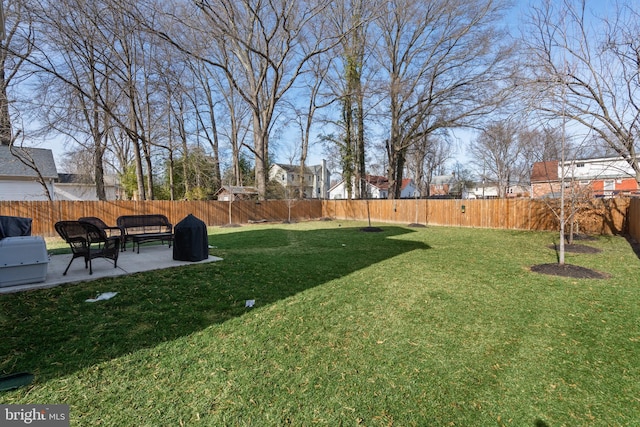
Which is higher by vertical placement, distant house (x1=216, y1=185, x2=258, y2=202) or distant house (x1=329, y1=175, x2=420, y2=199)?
distant house (x1=329, y1=175, x2=420, y2=199)

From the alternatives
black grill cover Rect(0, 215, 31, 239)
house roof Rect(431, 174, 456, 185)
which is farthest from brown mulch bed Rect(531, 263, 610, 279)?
house roof Rect(431, 174, 456, 185)

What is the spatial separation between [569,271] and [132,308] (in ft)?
22.3

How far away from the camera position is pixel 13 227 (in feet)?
16.4

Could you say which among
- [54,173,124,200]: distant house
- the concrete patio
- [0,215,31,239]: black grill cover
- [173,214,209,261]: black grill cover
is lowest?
the concrete patio

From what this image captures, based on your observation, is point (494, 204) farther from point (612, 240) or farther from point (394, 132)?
point (394, 132)

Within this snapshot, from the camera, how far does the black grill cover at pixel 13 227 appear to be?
465 cm

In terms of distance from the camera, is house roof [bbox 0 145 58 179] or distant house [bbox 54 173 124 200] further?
distant house [bbox 54 173 124 200]

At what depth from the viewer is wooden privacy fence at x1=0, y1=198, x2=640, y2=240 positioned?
10.4 metres

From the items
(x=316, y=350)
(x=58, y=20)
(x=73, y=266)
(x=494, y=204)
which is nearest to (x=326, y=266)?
(x=316, y=350)

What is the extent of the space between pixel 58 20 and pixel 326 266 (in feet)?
54.2

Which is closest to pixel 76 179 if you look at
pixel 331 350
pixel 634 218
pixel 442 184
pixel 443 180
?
pixel 331 350

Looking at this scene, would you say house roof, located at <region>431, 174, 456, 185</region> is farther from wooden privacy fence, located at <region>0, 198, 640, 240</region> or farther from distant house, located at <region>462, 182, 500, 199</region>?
wooden privacy fence, located at <region>0, 198, 640, 240</region>

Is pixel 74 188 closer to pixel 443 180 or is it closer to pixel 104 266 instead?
pixel 104 266

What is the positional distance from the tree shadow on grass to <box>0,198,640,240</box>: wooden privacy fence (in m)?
8.09
